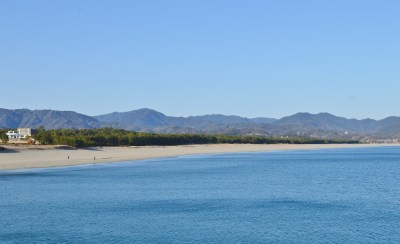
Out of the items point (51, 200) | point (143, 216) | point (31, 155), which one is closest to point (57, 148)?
point (31, 155)

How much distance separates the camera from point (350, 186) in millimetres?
59781

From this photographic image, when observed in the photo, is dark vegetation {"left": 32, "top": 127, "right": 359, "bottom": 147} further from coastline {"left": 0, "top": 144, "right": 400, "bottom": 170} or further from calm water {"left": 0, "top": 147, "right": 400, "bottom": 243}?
calm water {"left": 0, "top": 147, "right": 400, "bottom": 243}

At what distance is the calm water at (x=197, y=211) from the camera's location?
33.0 m

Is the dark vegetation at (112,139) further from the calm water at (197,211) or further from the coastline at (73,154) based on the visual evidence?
the calm water at (197,211)

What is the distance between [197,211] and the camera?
41156 mm

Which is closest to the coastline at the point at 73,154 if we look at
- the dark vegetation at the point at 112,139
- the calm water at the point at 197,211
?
the dark vegetation at the point at 112,139

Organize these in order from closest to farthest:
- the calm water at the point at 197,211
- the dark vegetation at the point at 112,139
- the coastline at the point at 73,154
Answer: the calm water at the point at 197,211 < the coastline at the point at 73,154 < the dark vegetation at the point at 112,139

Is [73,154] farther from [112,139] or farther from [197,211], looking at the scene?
[197,211]

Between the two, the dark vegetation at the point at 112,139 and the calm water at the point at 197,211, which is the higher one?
the dark vegetation at the point at 112,139

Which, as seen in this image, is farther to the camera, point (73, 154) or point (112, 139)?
point (112, 139)

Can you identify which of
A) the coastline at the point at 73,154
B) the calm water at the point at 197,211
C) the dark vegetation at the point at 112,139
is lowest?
the calm water at the point at 197,211

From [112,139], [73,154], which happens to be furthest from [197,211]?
[112,139]

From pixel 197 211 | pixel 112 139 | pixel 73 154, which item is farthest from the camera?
pixel 112 139

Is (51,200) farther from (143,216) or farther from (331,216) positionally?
(331,216)
